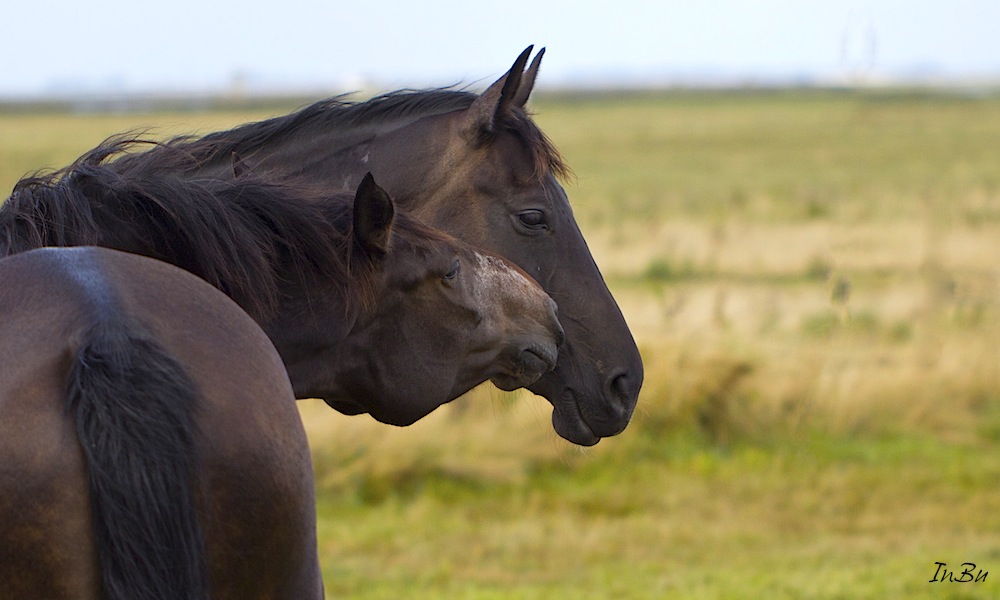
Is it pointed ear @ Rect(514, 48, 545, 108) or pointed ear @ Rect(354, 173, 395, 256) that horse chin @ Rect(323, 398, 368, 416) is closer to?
pointed ear @ Rect(354, 173, 395, 256)

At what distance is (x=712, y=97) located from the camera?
9538cm

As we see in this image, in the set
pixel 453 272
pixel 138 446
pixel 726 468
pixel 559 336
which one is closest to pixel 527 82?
pixel 559 336

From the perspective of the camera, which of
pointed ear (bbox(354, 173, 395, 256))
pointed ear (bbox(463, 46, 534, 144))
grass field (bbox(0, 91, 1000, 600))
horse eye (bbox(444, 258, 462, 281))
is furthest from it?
grass field (bbox(0, 91, 1000, 600))

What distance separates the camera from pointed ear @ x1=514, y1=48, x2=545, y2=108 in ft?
13.4

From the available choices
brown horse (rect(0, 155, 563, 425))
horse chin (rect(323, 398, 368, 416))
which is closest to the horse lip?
brown horse (rect(0, 155, 563, 425))

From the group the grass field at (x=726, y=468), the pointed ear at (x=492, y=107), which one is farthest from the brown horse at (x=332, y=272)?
the grass field at (x=726, y=468)

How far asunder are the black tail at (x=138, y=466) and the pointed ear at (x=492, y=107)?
233 centimetres

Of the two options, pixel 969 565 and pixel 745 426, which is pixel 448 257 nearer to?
pixel 969 565

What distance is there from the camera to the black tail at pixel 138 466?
5.73 ft

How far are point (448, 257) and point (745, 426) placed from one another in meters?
6.13

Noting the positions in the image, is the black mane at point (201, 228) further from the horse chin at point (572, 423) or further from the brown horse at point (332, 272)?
the horse chin at point (572, 423)

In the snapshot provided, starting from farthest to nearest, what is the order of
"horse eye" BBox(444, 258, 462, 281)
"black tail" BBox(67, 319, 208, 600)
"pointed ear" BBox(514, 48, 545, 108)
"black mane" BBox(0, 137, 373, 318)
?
"pointed ear" BBox(514, 48, 545, 108) → "horse eye" BBox(444, 258, 462, 281) → "black mane" BBox(0, 137, 373, 318) → "black tail" BBox(67, 319, 208, 600)

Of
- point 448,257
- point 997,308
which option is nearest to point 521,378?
point 448,257

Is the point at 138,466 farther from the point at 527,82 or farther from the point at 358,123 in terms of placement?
the point at 527,82
